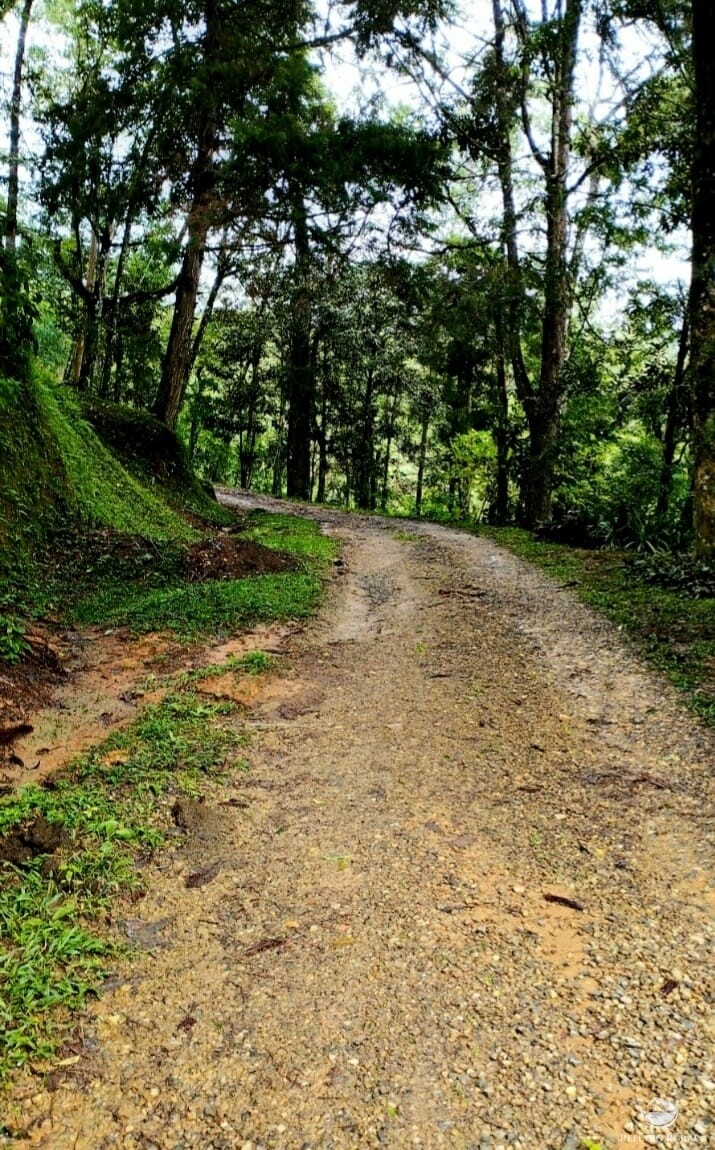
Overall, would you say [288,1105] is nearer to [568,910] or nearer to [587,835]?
A: [568,910]

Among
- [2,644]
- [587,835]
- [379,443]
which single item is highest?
[379,443]

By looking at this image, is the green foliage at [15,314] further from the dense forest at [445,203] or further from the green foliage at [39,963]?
the green foliage at [39,963]

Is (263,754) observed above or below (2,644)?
below

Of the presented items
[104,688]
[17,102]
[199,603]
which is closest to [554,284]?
[199,603]

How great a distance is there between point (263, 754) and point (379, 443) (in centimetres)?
1840

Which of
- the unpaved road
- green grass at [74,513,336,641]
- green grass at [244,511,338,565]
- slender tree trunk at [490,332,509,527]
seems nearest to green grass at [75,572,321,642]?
green grass at [74,513,336,641]

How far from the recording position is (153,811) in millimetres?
3258

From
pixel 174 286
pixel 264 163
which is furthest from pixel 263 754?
pixel 174 286

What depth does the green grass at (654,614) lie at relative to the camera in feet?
15.9

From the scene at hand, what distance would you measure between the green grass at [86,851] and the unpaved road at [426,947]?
12 cm

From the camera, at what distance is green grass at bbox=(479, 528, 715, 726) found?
4.85m

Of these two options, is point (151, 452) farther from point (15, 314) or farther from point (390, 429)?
point (390, 429)

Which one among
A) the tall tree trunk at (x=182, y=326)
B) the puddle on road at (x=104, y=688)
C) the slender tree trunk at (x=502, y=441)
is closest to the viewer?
the puddle on road at (x=104, y=688)

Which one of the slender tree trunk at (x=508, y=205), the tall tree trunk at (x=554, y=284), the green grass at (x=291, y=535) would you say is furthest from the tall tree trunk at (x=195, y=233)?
the tall tree trunk at (x=554, y=284)
